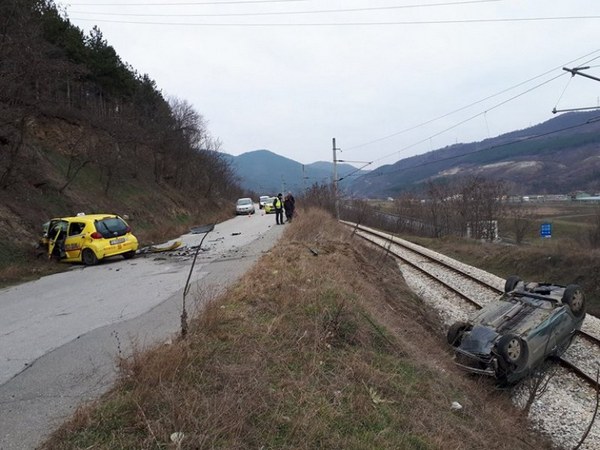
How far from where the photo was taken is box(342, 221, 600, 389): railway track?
951 centimetres

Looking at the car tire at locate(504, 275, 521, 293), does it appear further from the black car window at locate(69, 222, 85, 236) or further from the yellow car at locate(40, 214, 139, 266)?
the black car window at locate(69, 222, 85, 236)

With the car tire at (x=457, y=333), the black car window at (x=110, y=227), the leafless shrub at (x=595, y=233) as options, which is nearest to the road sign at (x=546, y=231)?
the leafless shrub at (x=595, y=233)

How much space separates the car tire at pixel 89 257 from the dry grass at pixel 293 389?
934cm

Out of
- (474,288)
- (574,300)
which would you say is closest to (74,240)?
(474,288)

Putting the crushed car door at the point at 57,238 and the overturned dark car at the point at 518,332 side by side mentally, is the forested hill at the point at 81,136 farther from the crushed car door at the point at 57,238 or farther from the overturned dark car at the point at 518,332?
the overturned dark car at the point at 518,332

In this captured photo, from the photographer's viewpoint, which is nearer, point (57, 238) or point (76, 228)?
point (76, 228)

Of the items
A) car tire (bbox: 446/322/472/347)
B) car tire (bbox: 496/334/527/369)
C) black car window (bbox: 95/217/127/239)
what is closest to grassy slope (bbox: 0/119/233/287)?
black car window (bbox: 95/217/127/239)

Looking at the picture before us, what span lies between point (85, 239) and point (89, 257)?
0.63 metres

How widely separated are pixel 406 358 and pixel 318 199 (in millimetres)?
34221

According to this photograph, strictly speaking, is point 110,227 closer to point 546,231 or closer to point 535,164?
point 546,231

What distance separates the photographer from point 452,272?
19.7m

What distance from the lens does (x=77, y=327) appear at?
7773mm

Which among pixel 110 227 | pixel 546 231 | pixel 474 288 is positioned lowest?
pixel 546 231

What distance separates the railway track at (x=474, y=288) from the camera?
951 centimetres
